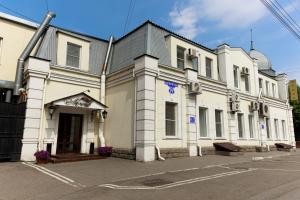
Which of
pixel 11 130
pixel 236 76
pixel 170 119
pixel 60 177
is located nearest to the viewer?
pixel 60 177

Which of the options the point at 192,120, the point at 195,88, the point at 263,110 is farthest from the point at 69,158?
the point at 263,110

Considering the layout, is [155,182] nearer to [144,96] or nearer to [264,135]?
[144,96]

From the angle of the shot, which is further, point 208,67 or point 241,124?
point 241,124

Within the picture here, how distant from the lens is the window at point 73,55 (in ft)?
48.7

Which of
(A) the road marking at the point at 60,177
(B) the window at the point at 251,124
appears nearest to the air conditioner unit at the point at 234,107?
(B) the window at the point at 251,124

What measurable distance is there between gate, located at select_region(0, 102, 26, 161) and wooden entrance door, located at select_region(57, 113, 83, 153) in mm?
2161

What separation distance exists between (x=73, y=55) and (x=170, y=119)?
7347 millimetres

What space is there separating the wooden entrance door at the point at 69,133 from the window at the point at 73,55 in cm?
328

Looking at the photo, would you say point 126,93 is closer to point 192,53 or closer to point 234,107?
point 192,53

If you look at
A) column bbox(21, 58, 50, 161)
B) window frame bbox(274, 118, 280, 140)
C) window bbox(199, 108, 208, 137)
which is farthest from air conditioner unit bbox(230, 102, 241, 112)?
column bbox(21, 58, 50, 161)

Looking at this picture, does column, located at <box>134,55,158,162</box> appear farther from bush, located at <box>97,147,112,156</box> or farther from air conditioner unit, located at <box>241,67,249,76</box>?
air conditioner unit, located at <box>241,67,249,76</box>

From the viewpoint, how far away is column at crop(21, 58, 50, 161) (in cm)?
1198

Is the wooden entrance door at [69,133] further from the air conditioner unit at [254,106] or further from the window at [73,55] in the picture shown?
the air conditioner unit at [254,106]

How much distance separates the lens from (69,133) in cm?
1429
